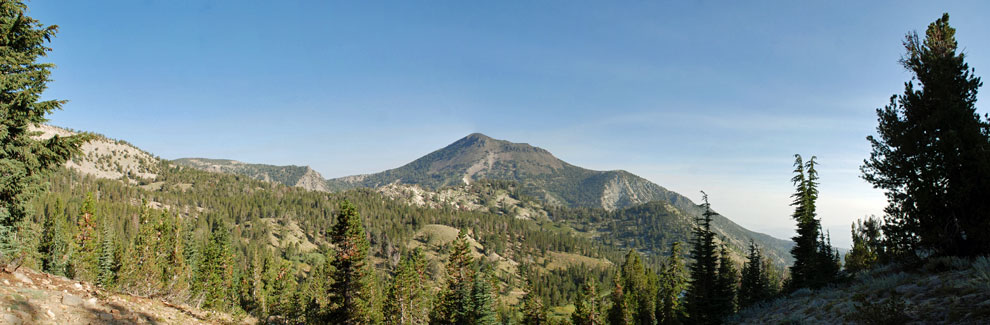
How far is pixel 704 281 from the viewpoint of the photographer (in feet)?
127

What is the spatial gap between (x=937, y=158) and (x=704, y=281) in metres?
26.2

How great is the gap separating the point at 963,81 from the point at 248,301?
9879 centimetres

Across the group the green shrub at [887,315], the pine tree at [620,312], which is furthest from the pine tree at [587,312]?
the green shrub at [887,315]

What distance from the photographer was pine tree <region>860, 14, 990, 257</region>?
14.6 metres

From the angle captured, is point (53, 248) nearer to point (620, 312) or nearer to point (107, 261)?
point (107, 261)

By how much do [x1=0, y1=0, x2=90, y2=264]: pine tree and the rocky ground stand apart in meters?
1.99

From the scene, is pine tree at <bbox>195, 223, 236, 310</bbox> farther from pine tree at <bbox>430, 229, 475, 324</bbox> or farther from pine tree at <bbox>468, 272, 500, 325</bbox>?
pine tree at <bbox>468, 272, 500, 325</bbox>

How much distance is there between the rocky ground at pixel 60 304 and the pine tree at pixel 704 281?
40.3 meters

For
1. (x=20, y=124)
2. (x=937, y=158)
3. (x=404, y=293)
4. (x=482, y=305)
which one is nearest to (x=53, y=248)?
(x=404, y=293)

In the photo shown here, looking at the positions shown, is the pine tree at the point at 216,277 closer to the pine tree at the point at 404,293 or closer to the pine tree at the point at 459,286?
the pine tree at the point at 404,293

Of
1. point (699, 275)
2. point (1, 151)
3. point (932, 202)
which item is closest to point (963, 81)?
point (932, 202)

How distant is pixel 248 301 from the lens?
7881 cm

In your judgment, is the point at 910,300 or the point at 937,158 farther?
the point at 937,158

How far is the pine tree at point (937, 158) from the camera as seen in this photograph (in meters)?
14.6
